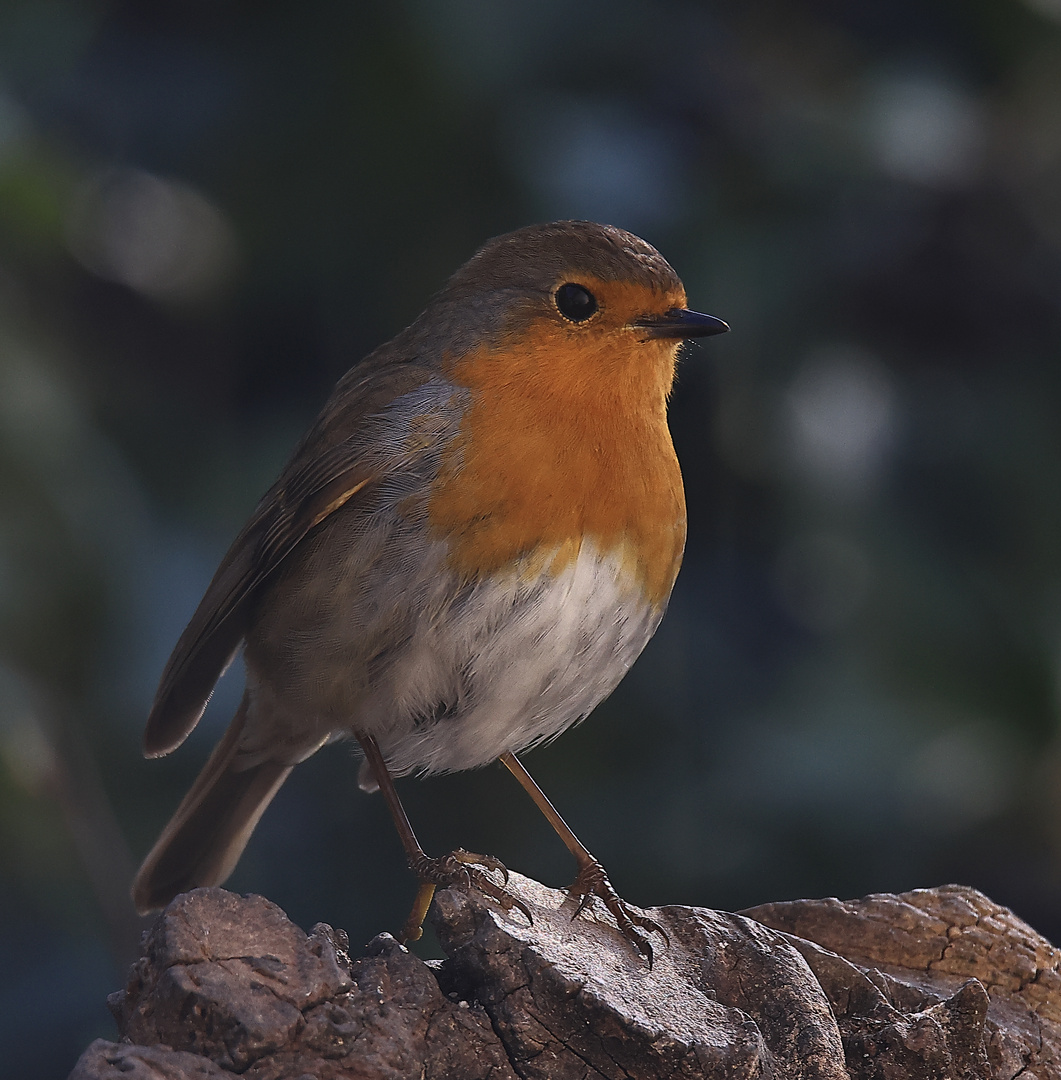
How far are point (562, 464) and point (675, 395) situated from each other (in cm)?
90

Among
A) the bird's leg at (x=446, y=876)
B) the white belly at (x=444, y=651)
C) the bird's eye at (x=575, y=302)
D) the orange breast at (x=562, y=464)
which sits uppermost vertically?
the bird's eye at (x=575, y=302)

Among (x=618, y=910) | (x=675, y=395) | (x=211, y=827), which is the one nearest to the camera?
(x=618, y=910)

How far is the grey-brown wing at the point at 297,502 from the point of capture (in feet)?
6.97


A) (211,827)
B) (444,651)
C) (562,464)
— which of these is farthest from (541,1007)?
(211,827)

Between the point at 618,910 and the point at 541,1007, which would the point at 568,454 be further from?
the point at 541,1007

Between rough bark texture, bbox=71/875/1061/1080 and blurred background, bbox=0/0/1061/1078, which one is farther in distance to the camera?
blurred background, bbox=0/0/1061/1078

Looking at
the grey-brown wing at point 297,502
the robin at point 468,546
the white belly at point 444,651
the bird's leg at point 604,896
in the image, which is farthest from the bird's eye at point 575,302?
the bird's leg at point 604,896

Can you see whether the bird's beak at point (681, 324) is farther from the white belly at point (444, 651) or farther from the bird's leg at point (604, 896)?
the bird's leg at point (604, 896)

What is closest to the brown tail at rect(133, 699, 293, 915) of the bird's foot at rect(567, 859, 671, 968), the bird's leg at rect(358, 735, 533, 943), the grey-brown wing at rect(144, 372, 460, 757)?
the grey-brown wing at rect(144, 372, 460, 757)

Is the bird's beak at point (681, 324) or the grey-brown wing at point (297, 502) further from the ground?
the bird's beak at point (681, 324)

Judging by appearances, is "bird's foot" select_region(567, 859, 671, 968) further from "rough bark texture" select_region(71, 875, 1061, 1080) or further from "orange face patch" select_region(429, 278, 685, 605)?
"orange face patch" select_region(429, 278, 685, 605)

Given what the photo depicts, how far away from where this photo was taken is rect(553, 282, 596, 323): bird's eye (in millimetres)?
2191

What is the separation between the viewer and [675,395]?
9.37ft

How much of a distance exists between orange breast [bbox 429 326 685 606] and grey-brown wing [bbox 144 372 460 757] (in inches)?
3.0
